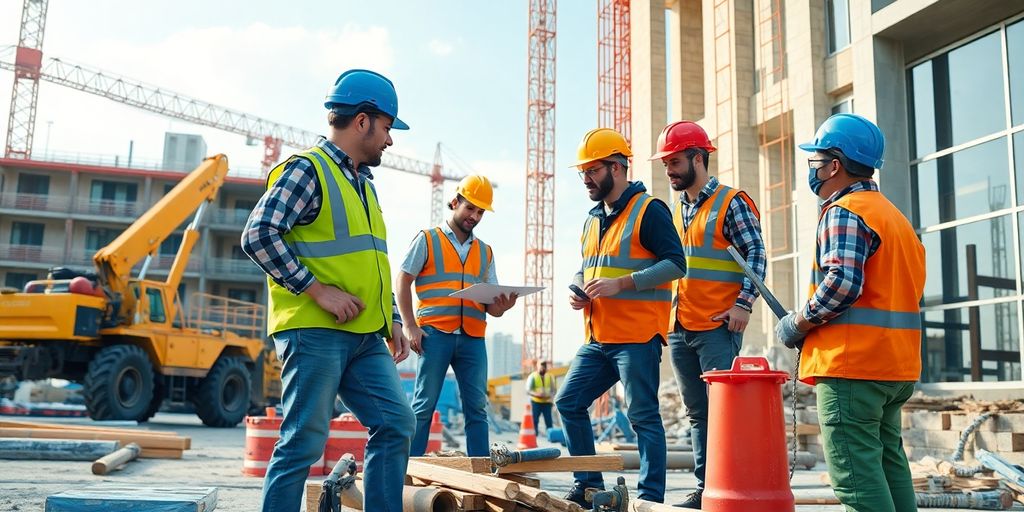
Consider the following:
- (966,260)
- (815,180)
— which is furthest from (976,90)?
(815,180)

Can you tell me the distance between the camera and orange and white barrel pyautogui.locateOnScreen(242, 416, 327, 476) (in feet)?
25.6

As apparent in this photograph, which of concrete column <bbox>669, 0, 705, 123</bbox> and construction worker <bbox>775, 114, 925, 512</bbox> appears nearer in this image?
construction worker <bbox>775, 114, 925, 512</bbox>

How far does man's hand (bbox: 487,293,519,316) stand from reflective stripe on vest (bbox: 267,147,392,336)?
2111 mm

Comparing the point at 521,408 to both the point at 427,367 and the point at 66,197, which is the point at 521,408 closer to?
the point at 427,367

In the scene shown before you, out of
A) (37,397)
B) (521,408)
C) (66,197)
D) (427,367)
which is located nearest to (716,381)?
(427,367)

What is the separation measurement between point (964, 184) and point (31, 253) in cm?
4955

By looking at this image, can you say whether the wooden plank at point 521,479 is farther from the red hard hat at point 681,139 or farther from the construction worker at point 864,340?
the red hard hat at point 681,139

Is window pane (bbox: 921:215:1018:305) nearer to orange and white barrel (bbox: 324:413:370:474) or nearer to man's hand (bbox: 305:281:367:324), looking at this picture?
orange and white barrel (bbox: 324:413:370:474)

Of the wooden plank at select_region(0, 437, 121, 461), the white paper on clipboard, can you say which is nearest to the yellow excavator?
the wooden plank at select_region(0, 437, 121, 461)

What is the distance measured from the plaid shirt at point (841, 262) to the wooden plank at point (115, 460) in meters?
5.96

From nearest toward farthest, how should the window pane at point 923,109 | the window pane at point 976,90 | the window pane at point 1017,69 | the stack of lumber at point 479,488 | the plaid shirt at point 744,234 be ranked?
the stack of lumber at point 479,488, the plaid shirt at point 744,234, the window pane at point 1017,69, the window pane at point 976,90, the window pane at point 923,109

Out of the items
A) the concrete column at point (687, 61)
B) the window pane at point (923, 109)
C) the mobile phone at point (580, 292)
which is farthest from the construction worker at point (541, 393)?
the mobile phone at point (580, 292)

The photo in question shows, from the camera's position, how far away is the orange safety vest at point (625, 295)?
4.93 metres

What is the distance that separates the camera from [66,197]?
169 ft
